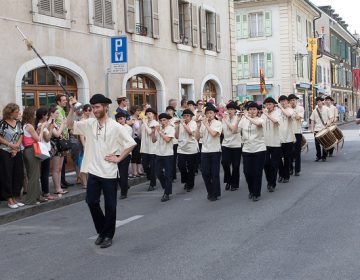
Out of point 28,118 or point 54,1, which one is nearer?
point 28,118

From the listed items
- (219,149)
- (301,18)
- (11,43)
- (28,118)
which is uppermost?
(301,18)

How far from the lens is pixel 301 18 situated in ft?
136

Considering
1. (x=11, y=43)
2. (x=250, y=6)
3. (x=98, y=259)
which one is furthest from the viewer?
(x=250, y=6)

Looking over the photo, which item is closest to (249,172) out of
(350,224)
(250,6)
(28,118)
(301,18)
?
(350,224)

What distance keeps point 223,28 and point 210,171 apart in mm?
14735

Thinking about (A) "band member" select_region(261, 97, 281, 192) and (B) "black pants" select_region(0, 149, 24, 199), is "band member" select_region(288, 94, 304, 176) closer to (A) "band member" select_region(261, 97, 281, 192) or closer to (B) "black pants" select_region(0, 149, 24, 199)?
(A) "band member" select_region(261, 97, 281, 192)

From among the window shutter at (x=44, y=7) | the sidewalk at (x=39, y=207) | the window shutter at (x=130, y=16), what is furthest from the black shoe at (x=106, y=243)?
the window shutter at (x=130, y=16)

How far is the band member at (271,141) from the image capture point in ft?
33.9

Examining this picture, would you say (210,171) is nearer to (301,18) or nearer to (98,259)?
(98,259)

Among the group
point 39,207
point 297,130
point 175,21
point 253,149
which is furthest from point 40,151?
point 175,21

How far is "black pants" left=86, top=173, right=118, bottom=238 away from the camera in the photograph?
6.48 m

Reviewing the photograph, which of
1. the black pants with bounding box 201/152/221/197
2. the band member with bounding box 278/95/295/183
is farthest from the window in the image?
the black pants with bounding box 201/152/221/197

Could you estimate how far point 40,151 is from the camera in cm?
928

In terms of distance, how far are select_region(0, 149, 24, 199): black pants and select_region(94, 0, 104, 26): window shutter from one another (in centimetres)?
706
